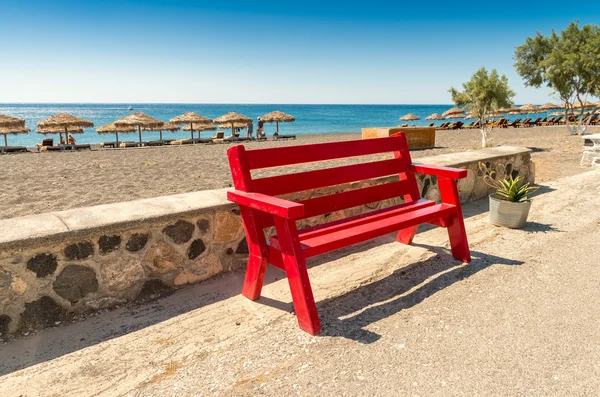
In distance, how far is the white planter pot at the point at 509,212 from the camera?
3910mm

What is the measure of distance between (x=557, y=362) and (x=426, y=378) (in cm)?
65

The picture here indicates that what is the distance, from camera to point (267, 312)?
8.14 ft

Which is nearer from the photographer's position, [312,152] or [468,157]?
[312,152]

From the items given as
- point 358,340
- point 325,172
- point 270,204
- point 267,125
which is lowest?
point 358,340

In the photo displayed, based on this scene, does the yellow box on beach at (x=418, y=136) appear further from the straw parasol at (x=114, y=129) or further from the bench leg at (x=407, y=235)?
the straw parasol at (x=114, y=129)

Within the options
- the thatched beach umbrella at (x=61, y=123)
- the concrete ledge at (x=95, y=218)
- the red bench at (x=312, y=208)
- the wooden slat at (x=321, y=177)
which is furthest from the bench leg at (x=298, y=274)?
the thatched beach umbrella at (x=61, y=123)

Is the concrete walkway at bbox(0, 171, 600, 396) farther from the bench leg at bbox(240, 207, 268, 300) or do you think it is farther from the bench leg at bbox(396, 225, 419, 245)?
the bench leg at bbox(396, 225, 419, 245)

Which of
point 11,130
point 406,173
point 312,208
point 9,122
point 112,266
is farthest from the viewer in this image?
point 11,130

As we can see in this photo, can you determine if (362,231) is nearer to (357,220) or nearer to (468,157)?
(357,220)

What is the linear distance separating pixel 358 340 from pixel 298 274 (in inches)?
18.1

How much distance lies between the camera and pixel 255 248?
8.32 ft

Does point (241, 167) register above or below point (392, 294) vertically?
above

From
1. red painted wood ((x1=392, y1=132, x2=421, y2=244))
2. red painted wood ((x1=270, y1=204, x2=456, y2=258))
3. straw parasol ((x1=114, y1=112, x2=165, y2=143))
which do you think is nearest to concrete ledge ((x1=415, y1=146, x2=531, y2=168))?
red painted wood ((x1=392, y1=132, x2=421, y2=244))

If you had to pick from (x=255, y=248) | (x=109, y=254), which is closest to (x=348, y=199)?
(x=255, y=248)
